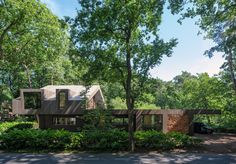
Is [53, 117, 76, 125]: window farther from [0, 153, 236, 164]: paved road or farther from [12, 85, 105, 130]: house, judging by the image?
[0, 153, 236, 164]: paved road

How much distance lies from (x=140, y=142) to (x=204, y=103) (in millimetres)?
20633

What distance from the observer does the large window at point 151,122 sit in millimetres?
28984

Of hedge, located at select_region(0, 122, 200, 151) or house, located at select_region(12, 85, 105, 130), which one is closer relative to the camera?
hedge, located at select_region(0, 122, 200, 151)

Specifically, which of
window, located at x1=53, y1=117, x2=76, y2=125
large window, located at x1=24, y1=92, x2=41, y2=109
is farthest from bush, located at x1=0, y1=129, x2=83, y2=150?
large window, located at x1=24, y1=92, x2=41, y2=109

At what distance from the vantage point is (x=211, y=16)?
1755 centimetres

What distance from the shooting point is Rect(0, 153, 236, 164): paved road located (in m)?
14.9

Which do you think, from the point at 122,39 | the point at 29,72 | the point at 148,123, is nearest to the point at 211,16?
the point at 122,39

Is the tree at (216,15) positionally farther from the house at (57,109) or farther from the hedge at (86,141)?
the house at (57,109)

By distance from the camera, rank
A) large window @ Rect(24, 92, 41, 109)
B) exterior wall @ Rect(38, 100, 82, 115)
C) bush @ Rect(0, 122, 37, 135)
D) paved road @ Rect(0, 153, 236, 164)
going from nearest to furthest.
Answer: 1. paved road @ Rect(0, 153, 236, 164)
2. bush @ Rect(0, 122, 37, 135)
3. exterior wall @ Rect(38, 100, 82, 115)
4. large window @ Rect(24, 92, 41, 109)

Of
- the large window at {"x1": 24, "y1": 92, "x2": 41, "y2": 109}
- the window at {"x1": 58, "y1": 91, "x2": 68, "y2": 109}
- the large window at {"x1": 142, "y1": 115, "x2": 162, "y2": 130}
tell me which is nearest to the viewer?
the large window at {"x1": 142, "y1": 115, "x2": 162, "y2": 130}

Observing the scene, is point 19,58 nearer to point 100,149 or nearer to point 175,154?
point 100,149

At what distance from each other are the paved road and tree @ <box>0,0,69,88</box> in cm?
1169

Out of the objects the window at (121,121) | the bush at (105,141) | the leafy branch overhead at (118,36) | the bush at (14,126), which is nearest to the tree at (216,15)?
the leafy branch overhead at (118,36)

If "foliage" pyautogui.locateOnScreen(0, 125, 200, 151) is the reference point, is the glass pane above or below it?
above
